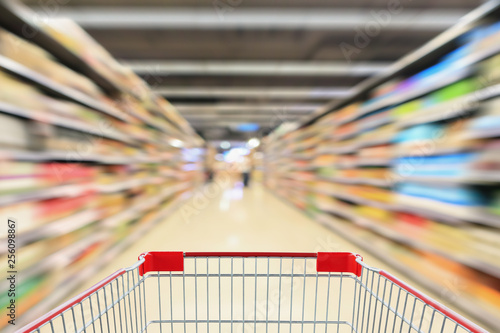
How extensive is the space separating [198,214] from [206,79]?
271 centimetres

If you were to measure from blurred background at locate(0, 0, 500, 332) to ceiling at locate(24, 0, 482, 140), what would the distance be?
0.07 feet

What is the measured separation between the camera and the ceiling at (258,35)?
92.3 inches

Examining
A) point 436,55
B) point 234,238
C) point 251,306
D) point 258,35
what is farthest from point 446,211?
point 258,35

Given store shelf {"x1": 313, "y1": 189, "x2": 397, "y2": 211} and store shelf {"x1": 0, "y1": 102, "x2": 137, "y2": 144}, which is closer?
store shelf {"x1": 0, "y1": 102, "x2": 137, "y2": 144}

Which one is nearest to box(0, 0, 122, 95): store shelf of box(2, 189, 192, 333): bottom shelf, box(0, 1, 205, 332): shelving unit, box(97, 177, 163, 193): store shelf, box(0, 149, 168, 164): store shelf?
box(0, 1, 205, 332): shelving unit

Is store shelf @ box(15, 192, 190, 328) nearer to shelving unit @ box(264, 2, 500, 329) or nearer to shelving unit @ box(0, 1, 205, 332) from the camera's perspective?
shelving unit @ box(0, 1, 205, 332)

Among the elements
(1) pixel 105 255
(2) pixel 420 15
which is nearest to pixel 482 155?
(2) pixel 420 15

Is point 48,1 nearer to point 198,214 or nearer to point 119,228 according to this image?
point 119,228

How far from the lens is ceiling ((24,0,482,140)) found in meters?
2.34

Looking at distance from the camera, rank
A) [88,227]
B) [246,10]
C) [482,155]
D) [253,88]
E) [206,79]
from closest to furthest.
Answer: [482,155]
[88,227]
[246,10]
[206,79]
[253,88]

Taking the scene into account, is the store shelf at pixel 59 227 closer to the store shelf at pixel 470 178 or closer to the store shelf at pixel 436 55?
the store shelf at pixel 470 178

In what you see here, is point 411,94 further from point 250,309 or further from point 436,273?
point 250,309

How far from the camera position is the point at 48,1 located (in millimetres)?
2248

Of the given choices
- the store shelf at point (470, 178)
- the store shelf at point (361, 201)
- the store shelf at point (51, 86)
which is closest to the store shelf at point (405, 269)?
the store shelf at point (361, 201)
